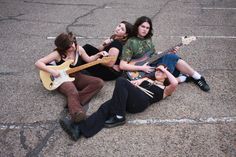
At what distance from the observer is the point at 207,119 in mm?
4168

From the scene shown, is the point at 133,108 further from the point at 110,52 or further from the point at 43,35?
the point at 43,35

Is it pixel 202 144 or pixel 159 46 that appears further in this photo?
pixel 159 46

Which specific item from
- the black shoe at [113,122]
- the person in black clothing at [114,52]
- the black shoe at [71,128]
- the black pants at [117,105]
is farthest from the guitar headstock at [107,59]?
the black shoe at [71,128]

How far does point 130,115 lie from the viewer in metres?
4.25

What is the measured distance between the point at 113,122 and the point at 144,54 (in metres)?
1.34

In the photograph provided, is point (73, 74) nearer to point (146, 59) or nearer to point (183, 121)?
point (146, 59)

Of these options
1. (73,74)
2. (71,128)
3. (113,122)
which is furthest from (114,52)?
(71,128)

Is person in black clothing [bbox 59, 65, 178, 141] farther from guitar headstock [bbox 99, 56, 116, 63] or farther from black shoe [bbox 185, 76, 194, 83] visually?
black shoe [bbox 185, 76, 194, 83]

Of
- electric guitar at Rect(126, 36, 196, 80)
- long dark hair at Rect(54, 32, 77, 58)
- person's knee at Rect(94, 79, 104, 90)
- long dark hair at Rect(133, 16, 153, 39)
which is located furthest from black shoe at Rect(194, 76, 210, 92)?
long dark hair at Rect(54, 32, 77, 58)

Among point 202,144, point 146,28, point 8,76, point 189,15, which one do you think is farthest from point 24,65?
point 189,15

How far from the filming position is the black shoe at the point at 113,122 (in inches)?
156

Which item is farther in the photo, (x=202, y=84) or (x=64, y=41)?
(x=202, y=84)

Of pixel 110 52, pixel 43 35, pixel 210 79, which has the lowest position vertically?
pixel 43 35

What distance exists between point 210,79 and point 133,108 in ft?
5.69
